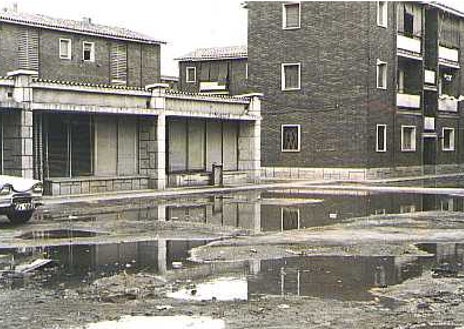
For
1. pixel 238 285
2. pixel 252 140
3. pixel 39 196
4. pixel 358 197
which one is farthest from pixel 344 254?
pixel 252 140

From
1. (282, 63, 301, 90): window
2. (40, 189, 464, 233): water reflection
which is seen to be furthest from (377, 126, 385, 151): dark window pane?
(40, 189, 464, 233): water reflection

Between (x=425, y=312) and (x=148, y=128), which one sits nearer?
(x=425, y=312)

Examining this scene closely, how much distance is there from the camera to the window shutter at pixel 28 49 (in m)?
37.9

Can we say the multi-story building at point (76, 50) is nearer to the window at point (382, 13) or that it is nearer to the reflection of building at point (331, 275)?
the window at point (382, 13)

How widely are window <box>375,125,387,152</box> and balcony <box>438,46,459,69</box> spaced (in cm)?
870

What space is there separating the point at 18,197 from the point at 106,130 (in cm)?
1125

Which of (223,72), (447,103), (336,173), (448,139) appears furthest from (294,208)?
(223,72)

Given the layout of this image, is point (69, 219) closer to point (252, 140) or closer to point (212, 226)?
point (212, 226)

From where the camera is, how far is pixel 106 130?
27.1m

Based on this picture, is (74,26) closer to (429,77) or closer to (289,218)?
(429,77)

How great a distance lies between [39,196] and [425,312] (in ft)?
35.9

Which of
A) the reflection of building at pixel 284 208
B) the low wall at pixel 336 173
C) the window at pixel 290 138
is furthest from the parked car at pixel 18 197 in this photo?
the window at pixel 290 138

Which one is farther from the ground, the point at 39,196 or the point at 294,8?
the point at 294,8

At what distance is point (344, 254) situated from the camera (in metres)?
11.9
